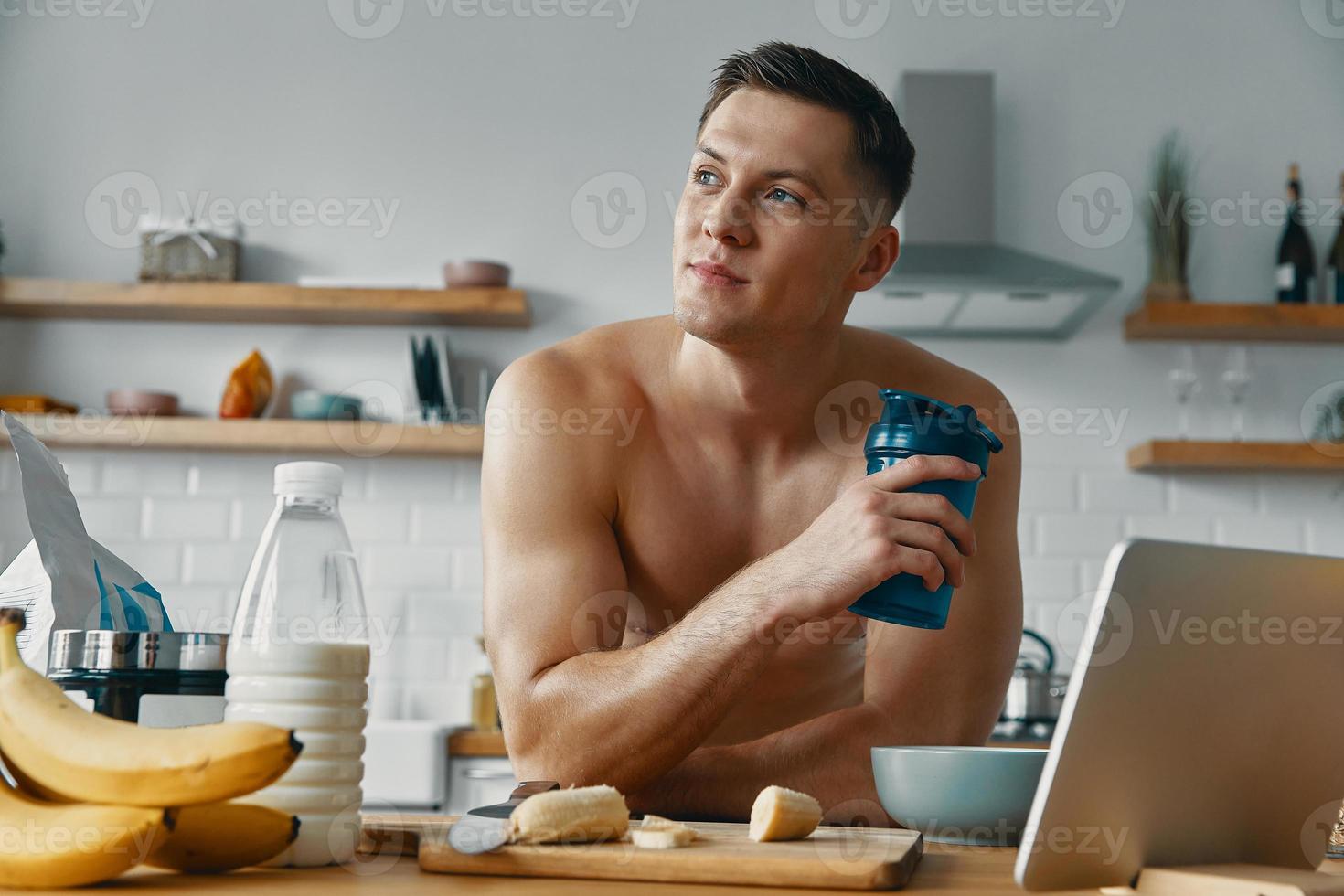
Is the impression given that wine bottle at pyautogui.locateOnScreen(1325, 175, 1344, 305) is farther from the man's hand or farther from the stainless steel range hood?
the man's hand

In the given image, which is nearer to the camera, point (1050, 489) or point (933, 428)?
point (933, 428)

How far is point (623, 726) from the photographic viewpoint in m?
1.17

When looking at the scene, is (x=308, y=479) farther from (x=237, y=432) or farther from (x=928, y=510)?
(x=237, y=432)

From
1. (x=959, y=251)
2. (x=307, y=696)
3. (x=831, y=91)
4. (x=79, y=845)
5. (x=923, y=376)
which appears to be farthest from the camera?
(x=959, y=251)

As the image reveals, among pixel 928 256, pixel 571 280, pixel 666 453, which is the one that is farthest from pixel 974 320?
pixel 666 453

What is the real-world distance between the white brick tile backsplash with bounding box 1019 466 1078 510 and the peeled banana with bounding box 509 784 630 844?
2.86 metres

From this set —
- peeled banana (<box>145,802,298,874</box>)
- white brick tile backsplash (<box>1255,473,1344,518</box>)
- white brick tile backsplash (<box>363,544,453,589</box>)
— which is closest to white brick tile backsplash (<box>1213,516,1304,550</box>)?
white brick tile backsplash (<box>1255,473,1344,518</box>)

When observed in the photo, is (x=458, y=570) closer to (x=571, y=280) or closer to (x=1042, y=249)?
(x=571, y=280)

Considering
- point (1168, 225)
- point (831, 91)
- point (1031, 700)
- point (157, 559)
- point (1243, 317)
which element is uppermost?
point (1168, 225)

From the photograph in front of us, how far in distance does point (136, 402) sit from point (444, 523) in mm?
856

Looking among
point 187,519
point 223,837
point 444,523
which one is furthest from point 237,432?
point 223,837

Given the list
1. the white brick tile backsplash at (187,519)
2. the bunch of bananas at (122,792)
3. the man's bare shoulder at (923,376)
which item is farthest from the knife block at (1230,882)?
the white brick tile backsplash at (187,519)

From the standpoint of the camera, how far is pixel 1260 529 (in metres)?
3.43

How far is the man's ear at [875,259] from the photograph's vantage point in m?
1.66
